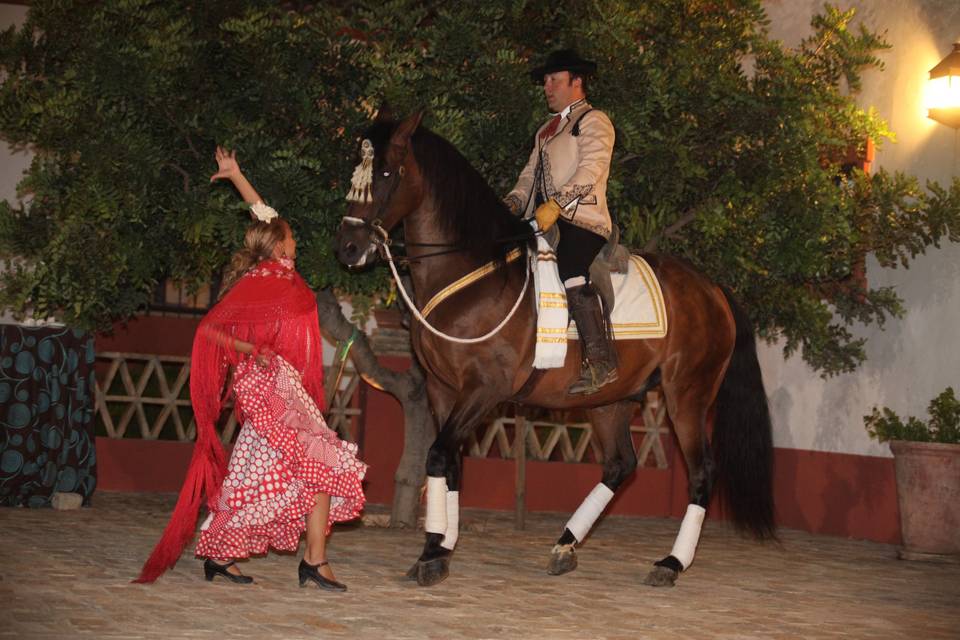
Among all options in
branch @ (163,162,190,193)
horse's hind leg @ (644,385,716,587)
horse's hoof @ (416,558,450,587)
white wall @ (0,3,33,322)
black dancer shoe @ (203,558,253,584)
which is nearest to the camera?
black dancer shoe @ (203,558,253,584)

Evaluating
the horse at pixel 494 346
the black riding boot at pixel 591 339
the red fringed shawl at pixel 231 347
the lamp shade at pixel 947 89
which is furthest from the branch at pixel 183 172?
the lamp shade at pixel 947 89

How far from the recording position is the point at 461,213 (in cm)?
660

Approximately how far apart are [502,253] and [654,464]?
6.05 metres

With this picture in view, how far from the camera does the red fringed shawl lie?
5789 millimetres

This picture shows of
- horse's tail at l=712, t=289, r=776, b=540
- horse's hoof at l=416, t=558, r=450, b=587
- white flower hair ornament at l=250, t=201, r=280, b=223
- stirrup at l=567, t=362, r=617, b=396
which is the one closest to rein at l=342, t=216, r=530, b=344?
Answer: white flower hair ornament at l=250, t=201, r=280, b=223

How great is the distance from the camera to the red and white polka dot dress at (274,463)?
5777 millimetres

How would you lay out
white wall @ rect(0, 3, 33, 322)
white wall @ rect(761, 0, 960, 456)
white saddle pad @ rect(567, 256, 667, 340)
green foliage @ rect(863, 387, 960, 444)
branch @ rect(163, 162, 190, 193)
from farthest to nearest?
white wall @ rect(0, 3, 33, 322) < white wall @ rect(761, 0, 960, 456) < green foliage @ rect(863, 387, 960, 444) < branch @ rect(163, 162, 190, 193) < white saddle pad @ rect(567, 256, 667, 340)

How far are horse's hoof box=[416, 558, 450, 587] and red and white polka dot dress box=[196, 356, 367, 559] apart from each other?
62 centimetres

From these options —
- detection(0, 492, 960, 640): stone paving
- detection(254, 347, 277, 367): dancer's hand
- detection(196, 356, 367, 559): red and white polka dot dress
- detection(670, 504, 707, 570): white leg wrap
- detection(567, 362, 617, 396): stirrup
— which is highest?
detection(567, 362, 617, 396): stirrup

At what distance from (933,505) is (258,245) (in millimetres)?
5896

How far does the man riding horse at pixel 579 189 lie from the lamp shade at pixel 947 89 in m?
3.90

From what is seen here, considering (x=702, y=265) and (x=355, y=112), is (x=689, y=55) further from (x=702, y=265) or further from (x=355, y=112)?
(x=355, y=112)

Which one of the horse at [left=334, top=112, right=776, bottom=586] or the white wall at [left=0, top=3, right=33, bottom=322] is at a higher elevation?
the white wall at [left=0, top=3, right=33, bottom=322]

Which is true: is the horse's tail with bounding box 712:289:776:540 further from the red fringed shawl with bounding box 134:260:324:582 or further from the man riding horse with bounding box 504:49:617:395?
the red fringed shawl with bounding box 134:260:324:582
